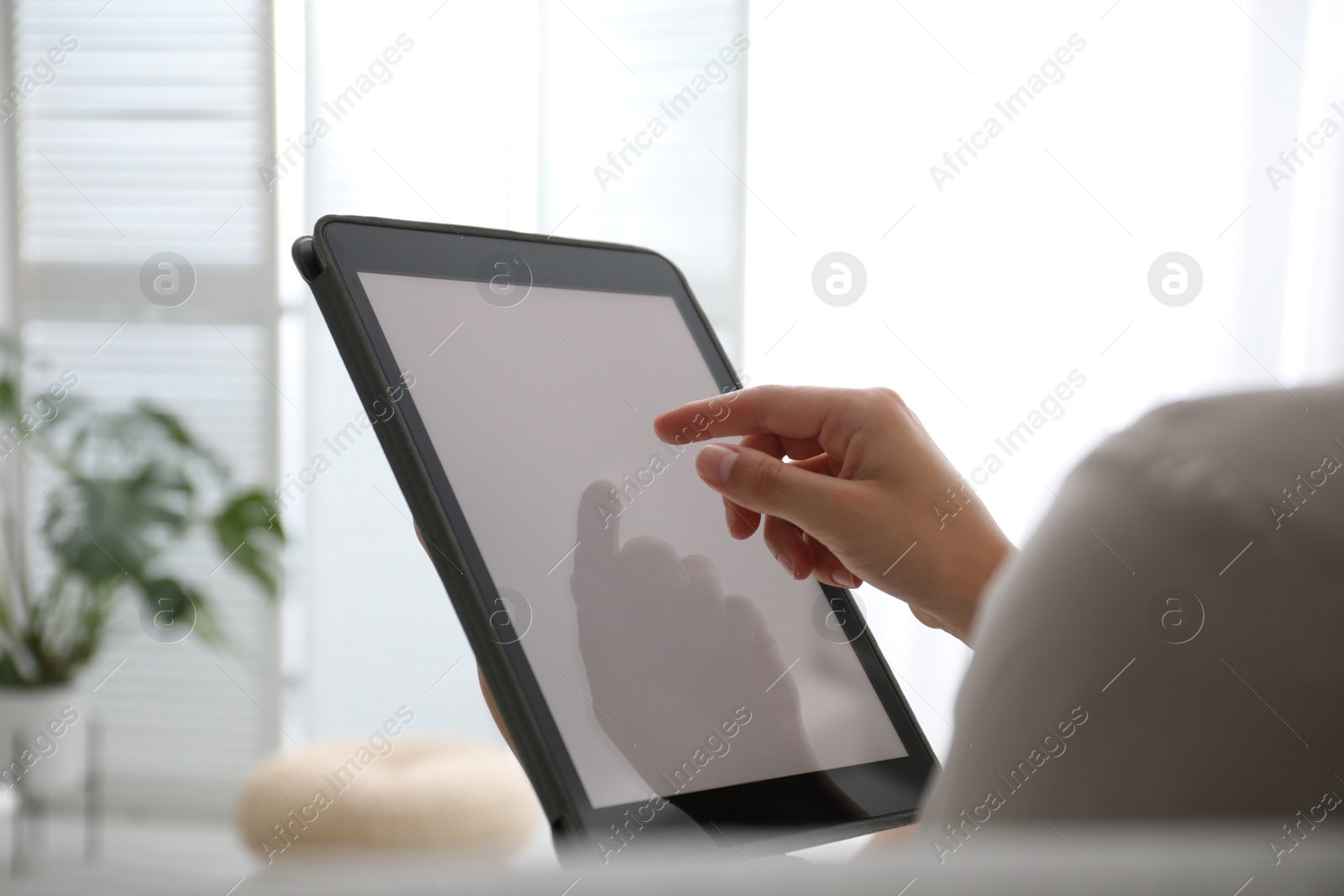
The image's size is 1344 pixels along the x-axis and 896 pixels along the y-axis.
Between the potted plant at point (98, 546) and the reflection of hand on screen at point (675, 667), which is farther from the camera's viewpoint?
the potted plant at point (98, 546)

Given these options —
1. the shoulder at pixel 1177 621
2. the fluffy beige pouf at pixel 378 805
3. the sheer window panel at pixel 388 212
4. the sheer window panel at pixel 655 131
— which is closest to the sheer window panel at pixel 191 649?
the sheer window panel at pixel 388 212

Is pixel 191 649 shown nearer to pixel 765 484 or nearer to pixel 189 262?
pixel 189 262

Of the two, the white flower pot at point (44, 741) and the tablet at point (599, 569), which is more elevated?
the white flower pot at point (44, 741)

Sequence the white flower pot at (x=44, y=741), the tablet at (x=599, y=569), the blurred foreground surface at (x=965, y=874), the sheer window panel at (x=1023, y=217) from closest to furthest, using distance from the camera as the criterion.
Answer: the blurred foreground surface at (x=965, y=874), the tablet at (x=599, y=569), the sheer window panel at (x=1023, y=217), the white flower pot at (x=44, y=741)

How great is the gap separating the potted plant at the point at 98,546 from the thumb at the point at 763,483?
1989mm

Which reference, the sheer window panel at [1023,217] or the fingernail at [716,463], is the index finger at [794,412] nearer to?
the fingernail at [716,463]

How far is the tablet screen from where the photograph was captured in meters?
0.44

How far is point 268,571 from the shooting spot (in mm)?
2320

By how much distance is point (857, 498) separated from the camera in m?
0.57

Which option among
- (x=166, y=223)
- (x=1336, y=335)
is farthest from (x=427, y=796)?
(x=1336, y=335)

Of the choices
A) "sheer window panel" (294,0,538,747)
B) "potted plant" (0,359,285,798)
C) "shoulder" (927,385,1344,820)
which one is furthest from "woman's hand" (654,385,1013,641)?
"potted plant" (0,359,285,798)

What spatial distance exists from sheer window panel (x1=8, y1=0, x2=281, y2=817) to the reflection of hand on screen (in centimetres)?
207

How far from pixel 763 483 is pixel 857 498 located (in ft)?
0.21

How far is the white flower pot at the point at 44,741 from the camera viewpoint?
2.20 meters
